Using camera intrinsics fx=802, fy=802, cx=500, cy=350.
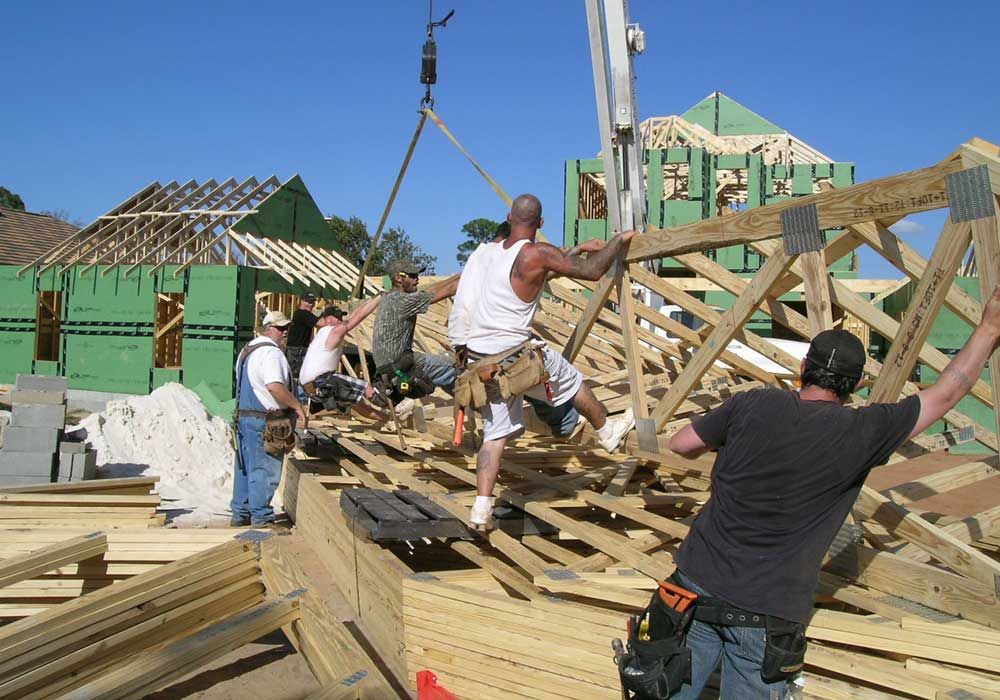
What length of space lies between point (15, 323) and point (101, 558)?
53.3ft

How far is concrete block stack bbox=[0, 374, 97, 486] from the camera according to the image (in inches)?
371

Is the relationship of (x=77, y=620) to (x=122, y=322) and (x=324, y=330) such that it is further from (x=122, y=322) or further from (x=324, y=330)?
(x=122, y=322)

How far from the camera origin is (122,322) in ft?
58.1

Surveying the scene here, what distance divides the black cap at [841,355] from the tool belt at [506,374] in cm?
196

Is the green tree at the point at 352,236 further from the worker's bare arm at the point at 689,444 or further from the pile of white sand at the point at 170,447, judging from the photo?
the worker's bare arm at the point at 689,444

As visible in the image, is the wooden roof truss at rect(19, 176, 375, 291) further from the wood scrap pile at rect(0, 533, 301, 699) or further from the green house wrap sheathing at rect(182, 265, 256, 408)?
the wood scrap pile at rect(0, 533, 301, 699)

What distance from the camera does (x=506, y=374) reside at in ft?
14.2

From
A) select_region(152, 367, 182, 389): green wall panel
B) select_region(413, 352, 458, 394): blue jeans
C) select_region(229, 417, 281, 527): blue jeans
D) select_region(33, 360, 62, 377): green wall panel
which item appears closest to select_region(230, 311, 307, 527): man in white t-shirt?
select_region(229, 417, 281, 527): blue jeans

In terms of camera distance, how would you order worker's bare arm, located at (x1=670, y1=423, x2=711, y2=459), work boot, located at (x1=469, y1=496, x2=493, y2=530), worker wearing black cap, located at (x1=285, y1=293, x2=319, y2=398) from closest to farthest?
worker's bare arm, located at (x1=670, y1=423, x2=711, y2=459), work boot, located at (x1=469, y1=496, x2=493, y2=530), worker wearing black cap, located at (x1=285, y1=293, x2=319, y2=398)

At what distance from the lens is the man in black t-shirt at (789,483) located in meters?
2.41

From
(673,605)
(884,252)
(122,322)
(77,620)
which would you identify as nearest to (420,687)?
(673,605)

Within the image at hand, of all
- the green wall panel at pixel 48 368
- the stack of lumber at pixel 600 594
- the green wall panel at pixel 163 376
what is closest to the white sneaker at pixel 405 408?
the stack of lumber at pixel 600 594

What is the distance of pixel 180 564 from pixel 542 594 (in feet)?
9.21

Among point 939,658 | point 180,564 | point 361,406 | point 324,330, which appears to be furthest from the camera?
point 361,406
